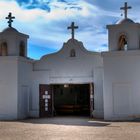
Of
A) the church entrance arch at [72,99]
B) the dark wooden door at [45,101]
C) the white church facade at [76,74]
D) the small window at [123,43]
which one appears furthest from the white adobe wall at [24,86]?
the small window at [123,43]

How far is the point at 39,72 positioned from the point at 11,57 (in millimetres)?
2395

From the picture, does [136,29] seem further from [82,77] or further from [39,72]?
[39,72]

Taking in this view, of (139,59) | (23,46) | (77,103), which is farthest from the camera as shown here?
(77,103)

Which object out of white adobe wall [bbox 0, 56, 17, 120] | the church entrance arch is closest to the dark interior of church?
the church entrance arch

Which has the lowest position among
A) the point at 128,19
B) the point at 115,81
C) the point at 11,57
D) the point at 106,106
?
the point at 106,106

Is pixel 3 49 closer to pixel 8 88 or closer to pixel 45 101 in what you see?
pixel 8 88

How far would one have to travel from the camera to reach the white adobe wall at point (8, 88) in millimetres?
20328

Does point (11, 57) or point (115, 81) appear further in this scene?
point (11, 57)

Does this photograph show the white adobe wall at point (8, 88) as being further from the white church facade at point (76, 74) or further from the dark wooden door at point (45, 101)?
the dark wooden door at point (45, 101)

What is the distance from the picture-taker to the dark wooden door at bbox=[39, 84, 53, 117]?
71.3 ft

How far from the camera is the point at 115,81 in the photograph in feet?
61.5

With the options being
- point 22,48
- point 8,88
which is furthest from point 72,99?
point 8,88

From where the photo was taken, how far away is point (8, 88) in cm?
2048

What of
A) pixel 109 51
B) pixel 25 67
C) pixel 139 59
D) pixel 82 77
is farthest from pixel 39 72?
pixel 139 59
